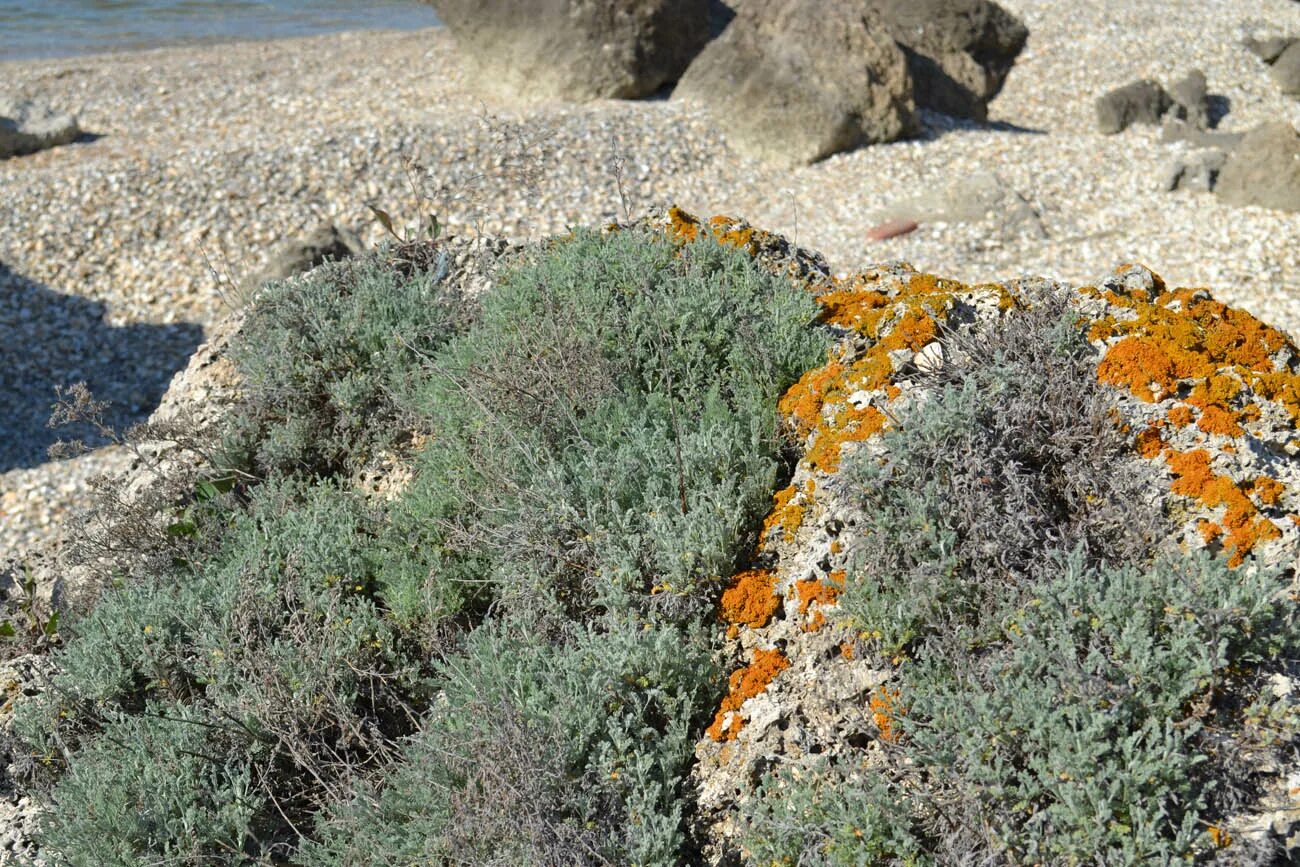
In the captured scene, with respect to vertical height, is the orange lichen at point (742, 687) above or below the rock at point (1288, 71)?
above

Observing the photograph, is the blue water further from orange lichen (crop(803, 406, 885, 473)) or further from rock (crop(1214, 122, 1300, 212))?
orange lichen (crop(803, 406, 885, 473))

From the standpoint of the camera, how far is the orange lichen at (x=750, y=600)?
12.2ft

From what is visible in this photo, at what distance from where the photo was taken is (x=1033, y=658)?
9.81ft

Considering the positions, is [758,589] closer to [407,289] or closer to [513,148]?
[407,289]

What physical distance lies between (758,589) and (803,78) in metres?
10.6

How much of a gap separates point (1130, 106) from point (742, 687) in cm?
1308

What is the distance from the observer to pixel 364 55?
1727 centimetres

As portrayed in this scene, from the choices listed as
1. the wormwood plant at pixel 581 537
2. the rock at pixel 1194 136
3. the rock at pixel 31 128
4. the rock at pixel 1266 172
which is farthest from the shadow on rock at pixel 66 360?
the rock at pixel 1194 136

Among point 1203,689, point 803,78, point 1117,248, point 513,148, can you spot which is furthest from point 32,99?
point 1203,689

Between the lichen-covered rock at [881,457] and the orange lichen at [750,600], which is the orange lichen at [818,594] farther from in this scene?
the orange lichen at [750,600]

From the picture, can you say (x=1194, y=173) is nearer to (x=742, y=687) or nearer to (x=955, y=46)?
(x=955, y=46)

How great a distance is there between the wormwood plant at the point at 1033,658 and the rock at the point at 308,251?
7.35 metres

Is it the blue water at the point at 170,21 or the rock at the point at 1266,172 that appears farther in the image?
the blue water at the point at 170,21

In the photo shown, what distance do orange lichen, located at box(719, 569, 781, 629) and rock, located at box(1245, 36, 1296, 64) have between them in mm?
16564
